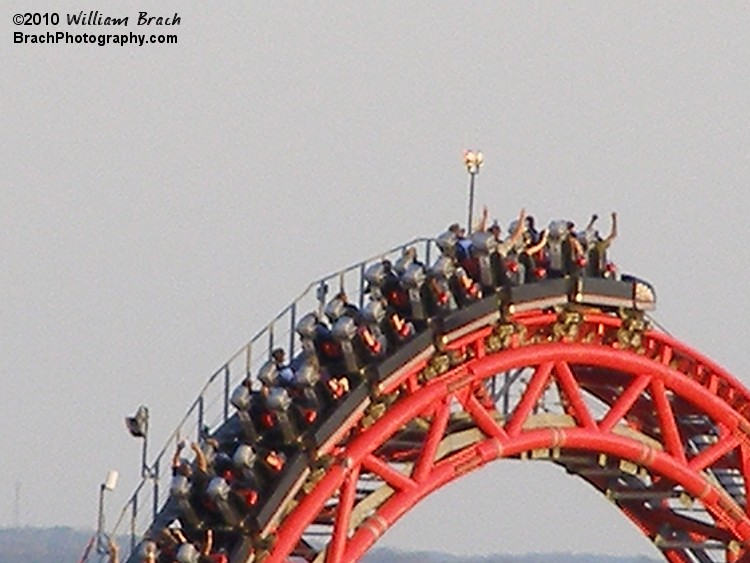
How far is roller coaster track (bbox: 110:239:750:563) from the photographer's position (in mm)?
41500

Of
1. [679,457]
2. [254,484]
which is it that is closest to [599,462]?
[679,457]

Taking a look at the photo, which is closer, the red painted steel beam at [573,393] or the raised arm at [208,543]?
the raised arm at [208,543]

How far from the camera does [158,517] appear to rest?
142 ft

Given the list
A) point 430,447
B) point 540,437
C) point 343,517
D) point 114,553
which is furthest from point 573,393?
point 114,553

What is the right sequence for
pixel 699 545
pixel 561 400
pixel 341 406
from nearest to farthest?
pixel 341 406
pixel 561 400
pixel 699 545

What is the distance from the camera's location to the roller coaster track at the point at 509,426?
136 ft

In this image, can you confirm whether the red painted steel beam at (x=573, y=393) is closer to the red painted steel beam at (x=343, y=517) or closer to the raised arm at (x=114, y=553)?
the red painted steel beam at (x=343, y=517)

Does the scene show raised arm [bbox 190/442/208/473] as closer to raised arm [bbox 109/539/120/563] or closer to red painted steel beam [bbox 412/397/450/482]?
raised arm [bbox 109/539/120/563]

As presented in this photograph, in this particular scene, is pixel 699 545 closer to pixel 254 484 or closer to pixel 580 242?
pixel 580 242

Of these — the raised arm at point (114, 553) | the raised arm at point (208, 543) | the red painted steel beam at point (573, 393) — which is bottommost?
the raised arm at point (114, 553)

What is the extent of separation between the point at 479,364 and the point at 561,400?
8.06ft

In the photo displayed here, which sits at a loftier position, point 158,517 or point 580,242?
point 580,242

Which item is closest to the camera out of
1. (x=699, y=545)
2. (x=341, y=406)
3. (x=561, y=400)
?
(x=341, y=406)

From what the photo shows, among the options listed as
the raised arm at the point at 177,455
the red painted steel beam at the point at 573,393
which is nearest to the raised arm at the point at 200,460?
the raised arm at the point at 177,455
